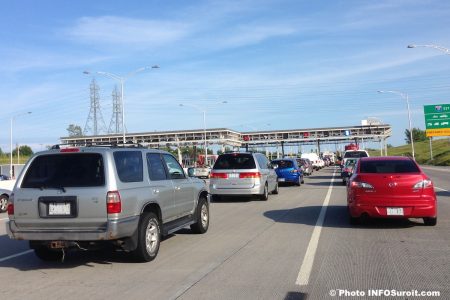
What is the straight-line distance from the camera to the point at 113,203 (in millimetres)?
7312

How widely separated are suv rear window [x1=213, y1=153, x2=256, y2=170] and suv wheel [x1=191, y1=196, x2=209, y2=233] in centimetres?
693

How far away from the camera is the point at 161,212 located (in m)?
8.68

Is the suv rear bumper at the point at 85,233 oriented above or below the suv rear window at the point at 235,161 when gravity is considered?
below

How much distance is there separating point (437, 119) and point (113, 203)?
54511 mm

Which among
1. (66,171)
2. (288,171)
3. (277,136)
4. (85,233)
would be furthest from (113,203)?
(277,136)

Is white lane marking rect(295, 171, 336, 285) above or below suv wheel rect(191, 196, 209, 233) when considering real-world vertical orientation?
below

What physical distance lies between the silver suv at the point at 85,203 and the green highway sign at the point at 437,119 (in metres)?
53.0

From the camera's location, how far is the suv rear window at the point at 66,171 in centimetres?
753

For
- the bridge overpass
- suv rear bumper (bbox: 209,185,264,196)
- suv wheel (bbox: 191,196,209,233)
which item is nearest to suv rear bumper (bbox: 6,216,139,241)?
suv wheel (bbox: 191,196,209,233)

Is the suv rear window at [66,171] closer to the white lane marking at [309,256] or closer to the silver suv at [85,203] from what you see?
the silver suv at [85,203]

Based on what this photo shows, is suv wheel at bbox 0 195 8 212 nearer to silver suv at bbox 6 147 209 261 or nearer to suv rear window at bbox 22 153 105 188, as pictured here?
silver suv at bbox 6 147 209 261

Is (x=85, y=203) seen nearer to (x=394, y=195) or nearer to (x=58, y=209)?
(x=58, y=209)

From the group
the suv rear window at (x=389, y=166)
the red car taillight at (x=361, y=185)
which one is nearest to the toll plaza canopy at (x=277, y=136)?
the suv rear window at (x=389, y=166)

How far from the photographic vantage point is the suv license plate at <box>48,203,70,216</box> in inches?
292
